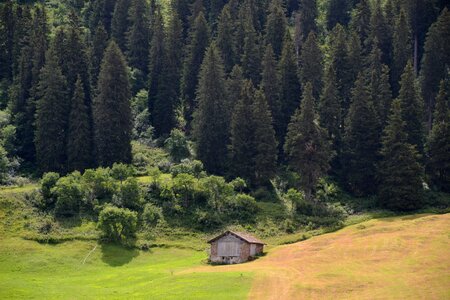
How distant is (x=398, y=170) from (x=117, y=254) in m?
37.1

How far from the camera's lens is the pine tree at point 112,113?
104 meters

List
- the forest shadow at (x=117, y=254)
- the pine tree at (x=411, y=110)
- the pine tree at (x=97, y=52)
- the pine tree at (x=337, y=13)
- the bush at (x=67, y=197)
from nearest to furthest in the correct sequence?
the forest shadow at (x=117, y=254) → the bush at (x=67, y=197) → the pine tree at (x=411, y=110) → the pine tree at (x=97, y=52) → the pine tree at (x=337, y=13)

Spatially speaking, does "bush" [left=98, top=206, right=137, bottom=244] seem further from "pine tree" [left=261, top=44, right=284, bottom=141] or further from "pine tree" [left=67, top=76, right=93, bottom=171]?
"pine tree" [left=261, top=44, right=284, bottom=141]

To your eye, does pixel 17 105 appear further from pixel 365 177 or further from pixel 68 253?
pixel 365 177

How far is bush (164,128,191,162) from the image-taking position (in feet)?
354

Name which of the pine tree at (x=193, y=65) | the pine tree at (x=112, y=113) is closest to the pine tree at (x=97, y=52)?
the pine tree at (x=112, y=113)

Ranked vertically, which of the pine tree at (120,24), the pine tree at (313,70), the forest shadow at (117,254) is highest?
the pine tree at (120,24)

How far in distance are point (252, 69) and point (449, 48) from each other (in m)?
30.6

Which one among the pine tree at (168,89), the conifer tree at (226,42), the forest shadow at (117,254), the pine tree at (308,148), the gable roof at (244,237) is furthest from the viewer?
the conifer tree at (226,42)

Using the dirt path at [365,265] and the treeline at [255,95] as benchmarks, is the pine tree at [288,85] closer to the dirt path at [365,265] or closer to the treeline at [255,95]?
the treeline at [255,95]

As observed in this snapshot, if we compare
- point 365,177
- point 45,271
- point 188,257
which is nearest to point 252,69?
point 365,177

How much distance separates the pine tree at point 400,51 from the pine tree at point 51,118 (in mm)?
50382

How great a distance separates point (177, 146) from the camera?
354ft

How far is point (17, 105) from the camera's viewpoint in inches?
4537
